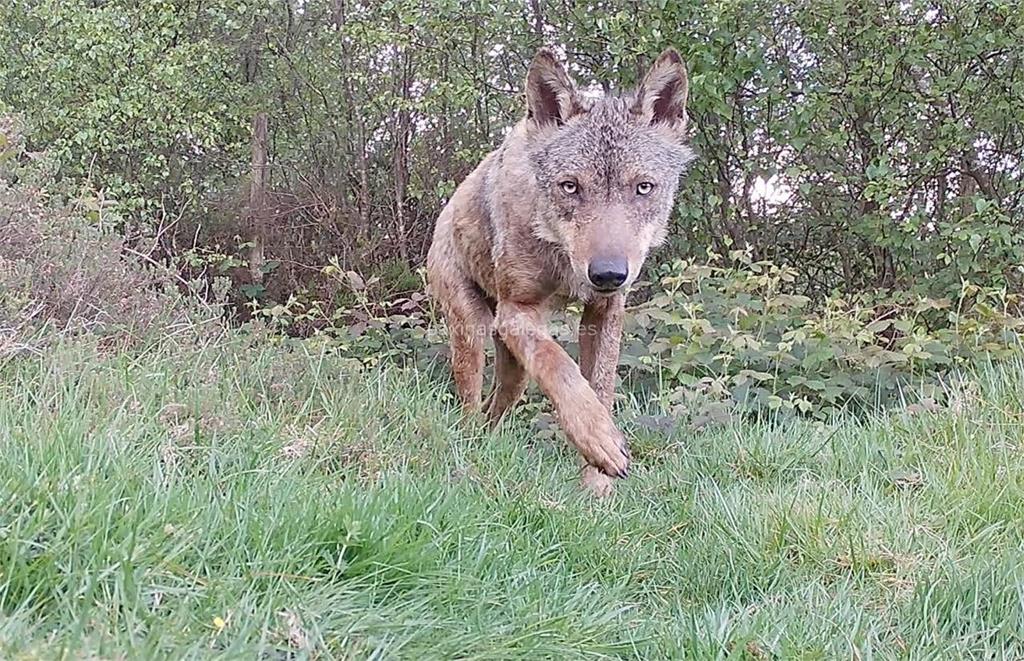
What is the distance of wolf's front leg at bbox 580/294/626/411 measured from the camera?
16.5 feet

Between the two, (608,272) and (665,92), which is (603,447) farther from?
(665,92)

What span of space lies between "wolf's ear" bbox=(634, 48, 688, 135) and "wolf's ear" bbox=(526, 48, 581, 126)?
1.15ft

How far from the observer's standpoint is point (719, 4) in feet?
27.3

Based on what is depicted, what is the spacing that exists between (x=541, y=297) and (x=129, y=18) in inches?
323

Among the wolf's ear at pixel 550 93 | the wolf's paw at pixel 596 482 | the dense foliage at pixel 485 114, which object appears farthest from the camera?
the dense foliage at pixel 485 114

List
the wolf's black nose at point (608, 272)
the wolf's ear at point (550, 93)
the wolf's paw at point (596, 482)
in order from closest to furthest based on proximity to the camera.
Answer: the wolf's black nose at point (608, 272), the wolf's paw at point (596, 482), the wolf's ear at point (550, 93)

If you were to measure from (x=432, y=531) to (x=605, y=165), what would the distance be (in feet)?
7.36

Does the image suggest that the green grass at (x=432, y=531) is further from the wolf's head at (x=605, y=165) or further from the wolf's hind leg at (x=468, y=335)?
the wolf's head at (x=605, y=165)

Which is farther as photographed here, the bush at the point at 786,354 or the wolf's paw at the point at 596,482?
the bush at the point at 786,354

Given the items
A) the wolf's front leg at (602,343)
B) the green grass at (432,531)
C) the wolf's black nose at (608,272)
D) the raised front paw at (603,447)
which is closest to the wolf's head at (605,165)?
the wolf's black nose at (608,272)

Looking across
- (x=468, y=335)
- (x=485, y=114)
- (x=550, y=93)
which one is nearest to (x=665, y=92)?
(x=550, y=93)

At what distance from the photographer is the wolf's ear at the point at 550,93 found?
4.86 m

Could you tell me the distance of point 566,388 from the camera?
4.25 metres

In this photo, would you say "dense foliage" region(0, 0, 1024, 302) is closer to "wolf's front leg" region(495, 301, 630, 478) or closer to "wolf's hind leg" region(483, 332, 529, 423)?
"wolf's hind leg" region(483, 332, 529, 423)
